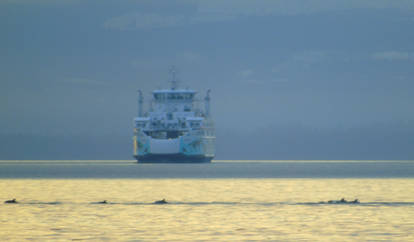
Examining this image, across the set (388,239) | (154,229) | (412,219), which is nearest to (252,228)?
(154,229)

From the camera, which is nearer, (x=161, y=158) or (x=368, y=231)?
(x=368, y=231)

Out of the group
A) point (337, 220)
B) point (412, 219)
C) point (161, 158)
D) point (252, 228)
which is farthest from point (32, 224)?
point (161, 158)

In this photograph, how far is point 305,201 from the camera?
5053 centimetres

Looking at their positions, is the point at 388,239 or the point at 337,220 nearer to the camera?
the point at 388,239

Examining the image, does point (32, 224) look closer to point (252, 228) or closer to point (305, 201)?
point (252, 228)

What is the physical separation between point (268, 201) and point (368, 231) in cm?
2115

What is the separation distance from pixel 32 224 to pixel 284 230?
34.3ft

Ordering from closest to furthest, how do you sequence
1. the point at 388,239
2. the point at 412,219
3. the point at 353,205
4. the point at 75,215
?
the point at 388,239
the point at 412,219
the point at 75,215
the point at 353,205

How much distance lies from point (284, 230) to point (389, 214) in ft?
33.1

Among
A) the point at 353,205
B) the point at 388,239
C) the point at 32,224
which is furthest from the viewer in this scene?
the point at 353,205

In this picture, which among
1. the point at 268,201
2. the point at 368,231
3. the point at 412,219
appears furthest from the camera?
the point at 268,201

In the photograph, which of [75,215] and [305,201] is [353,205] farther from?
[75,215]

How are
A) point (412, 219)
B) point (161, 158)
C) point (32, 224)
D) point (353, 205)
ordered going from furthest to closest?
point (161, 158) → point (353, 205) → point (412, 219) → point (32, 224)

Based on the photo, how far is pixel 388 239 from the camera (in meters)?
26.6
